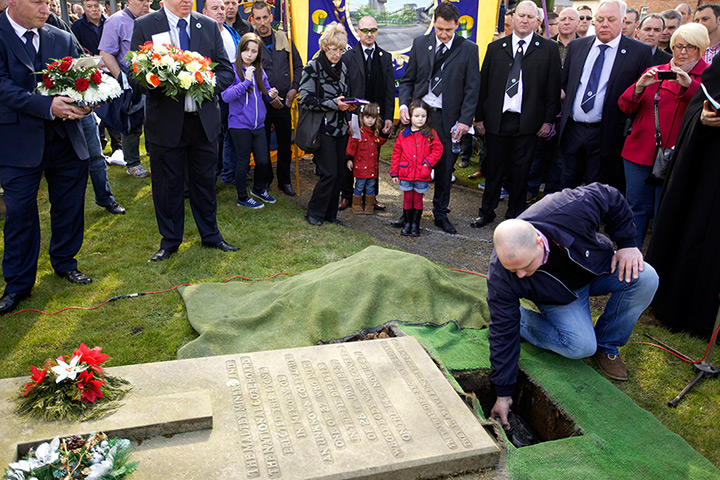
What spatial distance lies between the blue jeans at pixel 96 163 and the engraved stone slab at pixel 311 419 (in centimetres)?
368

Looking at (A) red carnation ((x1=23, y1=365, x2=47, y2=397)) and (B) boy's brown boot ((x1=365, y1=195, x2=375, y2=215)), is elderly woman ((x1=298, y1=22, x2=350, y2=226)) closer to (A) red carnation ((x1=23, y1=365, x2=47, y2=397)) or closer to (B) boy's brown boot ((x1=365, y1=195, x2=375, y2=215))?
(B) boy's brown boot ((x1=365, y1=195, x2=375, y2=215))

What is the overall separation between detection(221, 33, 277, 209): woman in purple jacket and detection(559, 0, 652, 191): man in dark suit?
3469 millimetres

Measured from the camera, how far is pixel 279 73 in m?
7.21

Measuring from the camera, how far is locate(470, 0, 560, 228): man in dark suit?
19.7ft

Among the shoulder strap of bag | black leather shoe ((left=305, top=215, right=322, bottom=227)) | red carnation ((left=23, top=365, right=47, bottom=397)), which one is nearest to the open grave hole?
red carnation ((left=23, top=365, right=47, bottom=397))

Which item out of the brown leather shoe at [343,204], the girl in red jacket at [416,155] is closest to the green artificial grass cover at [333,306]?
the girl in red jacket at [416,155]

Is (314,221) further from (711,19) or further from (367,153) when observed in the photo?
(711,19)

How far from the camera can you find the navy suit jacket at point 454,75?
6.14m

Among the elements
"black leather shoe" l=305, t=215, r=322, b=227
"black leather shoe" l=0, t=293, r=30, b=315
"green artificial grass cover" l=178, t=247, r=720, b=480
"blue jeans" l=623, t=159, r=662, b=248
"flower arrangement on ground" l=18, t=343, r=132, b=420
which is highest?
"blue jeans" l=623, t=159, r=662, b=248

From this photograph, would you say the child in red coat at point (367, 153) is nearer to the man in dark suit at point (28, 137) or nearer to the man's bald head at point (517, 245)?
the man in dark suit at point (28, 137)

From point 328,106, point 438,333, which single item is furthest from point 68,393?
point 328,106

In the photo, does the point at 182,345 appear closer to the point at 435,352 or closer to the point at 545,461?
the point at 435,352

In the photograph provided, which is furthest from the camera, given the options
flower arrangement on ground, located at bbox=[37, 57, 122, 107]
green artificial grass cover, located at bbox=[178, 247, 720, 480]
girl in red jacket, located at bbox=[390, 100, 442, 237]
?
girl in red jacket, located at bbox=[390, 100, 442, 237]

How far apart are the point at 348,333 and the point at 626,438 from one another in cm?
179
